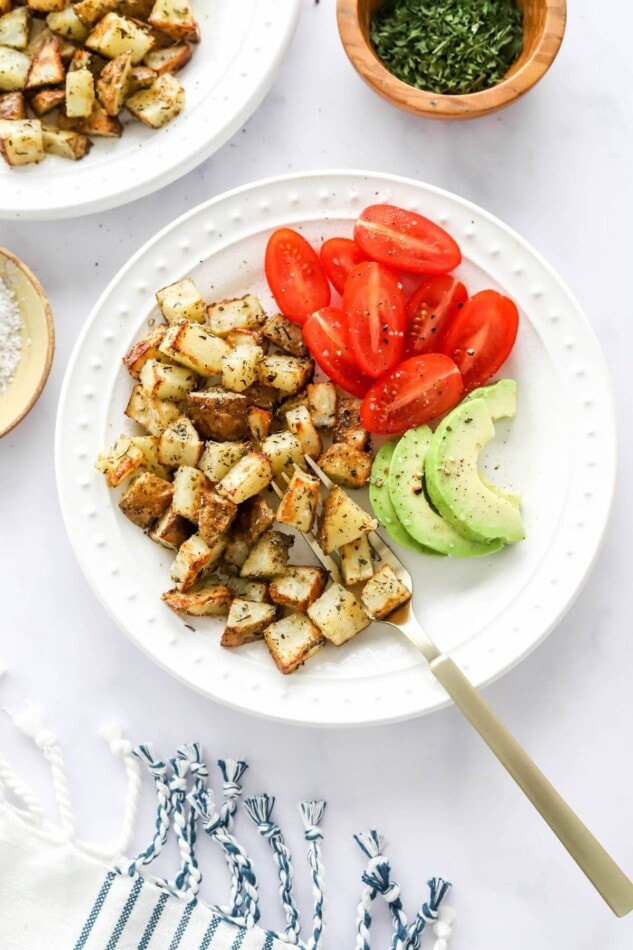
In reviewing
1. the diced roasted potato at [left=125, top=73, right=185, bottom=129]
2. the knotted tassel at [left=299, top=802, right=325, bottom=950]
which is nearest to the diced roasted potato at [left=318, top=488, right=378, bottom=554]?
the knotted tassel at [left=299, top=802, right=325, bottom=950]

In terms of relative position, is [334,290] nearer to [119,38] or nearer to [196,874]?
[119,38]

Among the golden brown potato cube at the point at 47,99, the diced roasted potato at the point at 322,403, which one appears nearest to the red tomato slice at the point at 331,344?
the diced roasted potato at the point at 322,403

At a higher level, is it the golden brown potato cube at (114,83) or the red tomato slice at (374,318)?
the golden brown potato cube at (114,83)

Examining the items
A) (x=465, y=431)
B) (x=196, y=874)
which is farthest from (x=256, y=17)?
(x=196, y=874)

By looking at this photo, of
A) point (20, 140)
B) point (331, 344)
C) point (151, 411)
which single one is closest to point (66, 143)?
point (20, 140)

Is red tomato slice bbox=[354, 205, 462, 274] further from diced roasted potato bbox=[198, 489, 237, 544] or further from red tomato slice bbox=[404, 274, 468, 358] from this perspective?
diced roasted potato bbox=[198, 489, 237, 544]

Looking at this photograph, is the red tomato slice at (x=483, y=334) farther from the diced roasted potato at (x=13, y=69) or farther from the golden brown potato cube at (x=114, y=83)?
the diced roasted potato at (x=13, y=69)
